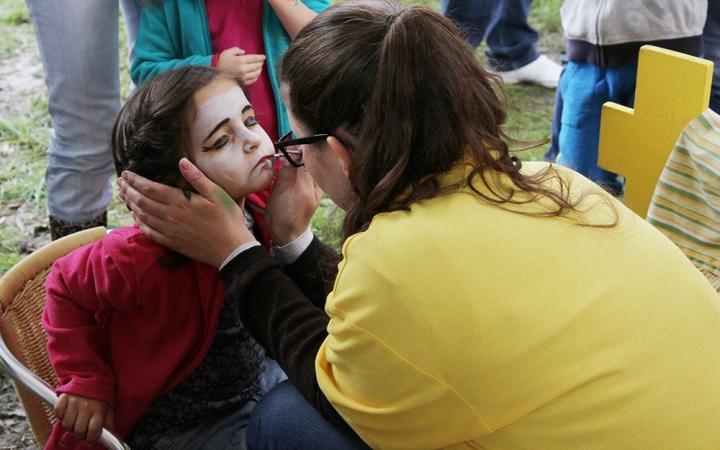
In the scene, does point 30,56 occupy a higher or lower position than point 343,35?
lower

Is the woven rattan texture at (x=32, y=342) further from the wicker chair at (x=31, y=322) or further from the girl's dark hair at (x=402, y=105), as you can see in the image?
the girl's dark hair at (x=402, y=105)

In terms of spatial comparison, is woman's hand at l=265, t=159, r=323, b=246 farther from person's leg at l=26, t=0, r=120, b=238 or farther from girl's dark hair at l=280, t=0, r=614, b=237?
person's leg at l=26, t=0, r=120, b=238

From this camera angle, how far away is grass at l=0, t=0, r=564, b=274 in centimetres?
296

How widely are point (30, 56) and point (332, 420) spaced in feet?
12.1

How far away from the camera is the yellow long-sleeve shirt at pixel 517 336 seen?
3.32 feet

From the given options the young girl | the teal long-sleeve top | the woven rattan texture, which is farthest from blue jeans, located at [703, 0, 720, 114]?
the woven rattan texture

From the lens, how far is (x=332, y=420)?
1268 millimetres

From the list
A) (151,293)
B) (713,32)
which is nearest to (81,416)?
(151,293)

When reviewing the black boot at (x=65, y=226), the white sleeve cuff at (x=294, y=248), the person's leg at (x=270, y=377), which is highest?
the white sleeve cuff at (x=294, y=248)

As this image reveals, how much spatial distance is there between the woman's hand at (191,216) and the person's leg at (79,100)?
0.78 m

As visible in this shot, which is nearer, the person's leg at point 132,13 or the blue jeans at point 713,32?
the person's leg at point 132,13

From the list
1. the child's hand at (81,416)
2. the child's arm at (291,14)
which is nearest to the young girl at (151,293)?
the child's hand at (81,416)

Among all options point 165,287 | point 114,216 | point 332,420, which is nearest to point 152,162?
point 165,287

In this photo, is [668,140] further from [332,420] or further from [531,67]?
[531,67]
